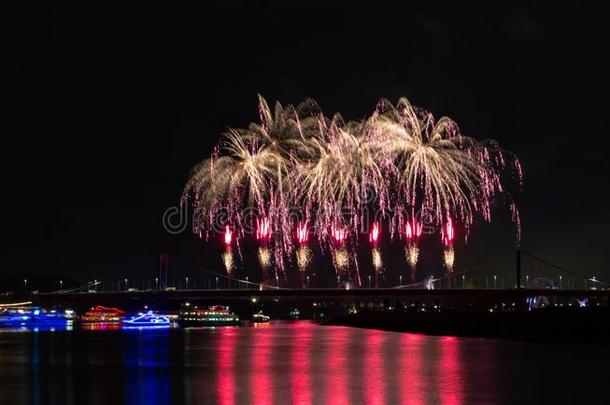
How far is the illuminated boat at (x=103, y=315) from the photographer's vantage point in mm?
185512

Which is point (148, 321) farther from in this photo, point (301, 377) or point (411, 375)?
point (411, 375)

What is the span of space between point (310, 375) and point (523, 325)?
50551 mm

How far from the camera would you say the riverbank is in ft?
275

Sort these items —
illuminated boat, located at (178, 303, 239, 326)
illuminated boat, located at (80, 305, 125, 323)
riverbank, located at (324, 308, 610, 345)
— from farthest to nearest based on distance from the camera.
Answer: illuminated boat, located at (80, 305, 125, 323)
illuminated boat, located at (178, 303, 239, 326)
riverbank, located at (324, 308, 610, 345)

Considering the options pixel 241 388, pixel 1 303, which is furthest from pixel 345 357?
pixel 1 303

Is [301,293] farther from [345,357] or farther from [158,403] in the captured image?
[158,403]

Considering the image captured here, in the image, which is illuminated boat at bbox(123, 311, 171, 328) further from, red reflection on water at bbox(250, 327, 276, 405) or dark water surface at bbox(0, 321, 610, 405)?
red reflection on water at bbox(250, 327, 276, 405)

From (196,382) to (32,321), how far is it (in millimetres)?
131984

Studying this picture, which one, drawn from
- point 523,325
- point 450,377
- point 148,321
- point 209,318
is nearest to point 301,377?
point 450,377

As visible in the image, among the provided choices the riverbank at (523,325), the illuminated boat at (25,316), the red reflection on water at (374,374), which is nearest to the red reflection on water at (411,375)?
the red reflection on water at (374,374)

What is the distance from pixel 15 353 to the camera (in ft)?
233

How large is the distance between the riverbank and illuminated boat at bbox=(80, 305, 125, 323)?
231 ft

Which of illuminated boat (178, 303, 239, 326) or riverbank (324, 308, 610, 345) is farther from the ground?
riverbank (324, 308, 610, 345)

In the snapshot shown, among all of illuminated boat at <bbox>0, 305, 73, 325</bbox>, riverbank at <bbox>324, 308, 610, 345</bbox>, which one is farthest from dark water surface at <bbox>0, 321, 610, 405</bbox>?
illuminated boat at <bbox>0, 305, 73, 325</bbox>
